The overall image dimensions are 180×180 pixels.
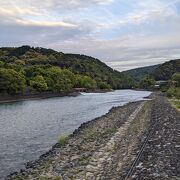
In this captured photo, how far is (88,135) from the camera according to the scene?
105 ft

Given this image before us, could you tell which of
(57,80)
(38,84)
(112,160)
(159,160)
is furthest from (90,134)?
(57,80)

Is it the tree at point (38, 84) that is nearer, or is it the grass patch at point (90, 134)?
the grass patch at point (90, 134)

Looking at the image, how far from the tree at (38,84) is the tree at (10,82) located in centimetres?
1656

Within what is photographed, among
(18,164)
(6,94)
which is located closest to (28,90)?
(6,94)

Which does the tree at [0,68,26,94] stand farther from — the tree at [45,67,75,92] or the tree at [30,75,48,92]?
the tree at [45,67,75,92]

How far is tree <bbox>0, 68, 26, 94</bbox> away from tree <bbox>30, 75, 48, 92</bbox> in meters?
16.6

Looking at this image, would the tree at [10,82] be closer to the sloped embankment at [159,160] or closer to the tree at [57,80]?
the tree at [57,80]

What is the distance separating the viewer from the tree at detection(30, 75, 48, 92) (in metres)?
155

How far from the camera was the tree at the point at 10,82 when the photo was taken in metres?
128

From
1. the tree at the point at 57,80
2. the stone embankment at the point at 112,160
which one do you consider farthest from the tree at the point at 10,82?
the stone embankment at the point at 112,160

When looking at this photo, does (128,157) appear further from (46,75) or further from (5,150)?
(46,75)

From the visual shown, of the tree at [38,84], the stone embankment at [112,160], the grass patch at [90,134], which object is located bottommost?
the grass patch at [90,134]

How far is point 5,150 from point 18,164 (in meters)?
4.95

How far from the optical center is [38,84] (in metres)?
157
